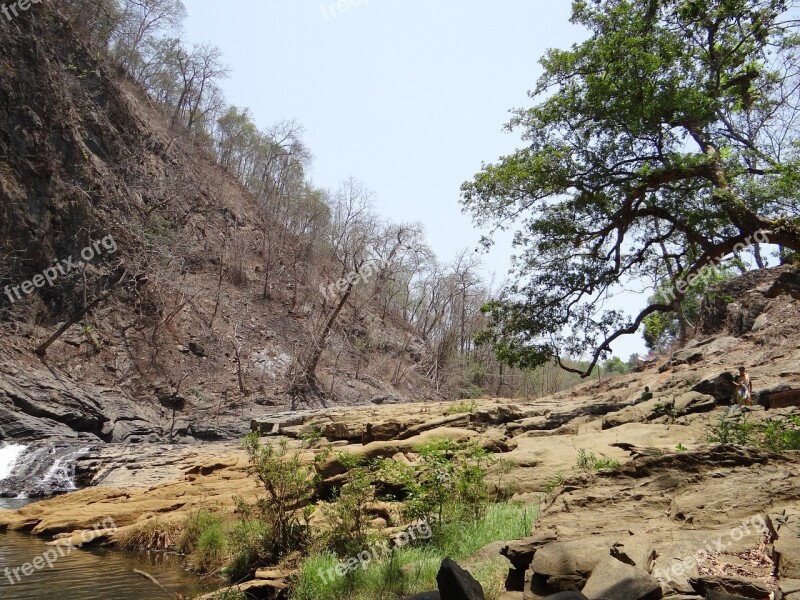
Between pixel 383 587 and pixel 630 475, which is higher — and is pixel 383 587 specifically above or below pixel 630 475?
below

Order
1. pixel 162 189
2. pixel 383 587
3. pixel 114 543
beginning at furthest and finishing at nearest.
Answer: pixel 162 189 < pixel 114 543 < pixel 383 587

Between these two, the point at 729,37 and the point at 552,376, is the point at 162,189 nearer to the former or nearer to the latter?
the point at 729,37

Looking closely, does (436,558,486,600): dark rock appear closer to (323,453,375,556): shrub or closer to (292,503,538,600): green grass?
(292,503,538,600): green grass

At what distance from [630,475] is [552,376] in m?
47.8

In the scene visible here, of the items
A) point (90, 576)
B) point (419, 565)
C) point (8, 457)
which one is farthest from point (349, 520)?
point (8, 457)

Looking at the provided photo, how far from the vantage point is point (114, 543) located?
32.3ft

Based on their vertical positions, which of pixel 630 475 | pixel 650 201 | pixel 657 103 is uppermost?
pixel 657 103

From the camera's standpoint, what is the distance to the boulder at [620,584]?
144 inches

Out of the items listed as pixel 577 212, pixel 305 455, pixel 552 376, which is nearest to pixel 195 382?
pixel 305 455

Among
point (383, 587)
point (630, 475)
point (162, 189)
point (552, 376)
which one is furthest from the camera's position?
point (552, 376)

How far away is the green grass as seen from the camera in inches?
211

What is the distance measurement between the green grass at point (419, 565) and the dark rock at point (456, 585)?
2.02 ft

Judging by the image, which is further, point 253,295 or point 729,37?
point 253,295

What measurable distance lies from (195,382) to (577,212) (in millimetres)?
19285
